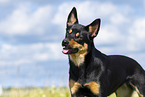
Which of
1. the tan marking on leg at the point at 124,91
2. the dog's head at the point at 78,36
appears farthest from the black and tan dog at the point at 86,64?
the tan marking on leg at the point at 124,91

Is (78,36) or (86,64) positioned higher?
(78,36)

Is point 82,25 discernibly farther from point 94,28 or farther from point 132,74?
point 132,74

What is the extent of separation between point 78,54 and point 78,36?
→ 0.42 meters

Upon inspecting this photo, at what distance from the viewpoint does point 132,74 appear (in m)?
7.43

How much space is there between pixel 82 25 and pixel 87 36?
0.39 m

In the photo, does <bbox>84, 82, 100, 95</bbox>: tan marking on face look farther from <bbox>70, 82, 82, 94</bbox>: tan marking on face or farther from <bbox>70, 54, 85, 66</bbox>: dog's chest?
<bbox>70, 54, 85, 66</bbox>: dog's chest

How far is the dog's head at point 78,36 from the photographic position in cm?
579

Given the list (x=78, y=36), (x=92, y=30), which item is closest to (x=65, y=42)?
(x=78, y=36)

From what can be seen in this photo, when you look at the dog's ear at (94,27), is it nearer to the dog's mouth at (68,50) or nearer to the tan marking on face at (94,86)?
the dog's mouth at (68,50)

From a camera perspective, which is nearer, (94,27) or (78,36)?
(78,36)

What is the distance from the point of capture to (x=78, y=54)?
6.14m

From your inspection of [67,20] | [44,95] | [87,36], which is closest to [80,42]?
[87,36]

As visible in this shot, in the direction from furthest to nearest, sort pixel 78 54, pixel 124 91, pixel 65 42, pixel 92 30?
pixel 124 91
pixel 92 30
pixel 78 54
pixel 65 42

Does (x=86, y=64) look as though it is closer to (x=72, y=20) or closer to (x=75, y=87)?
(x=75, y=87)
